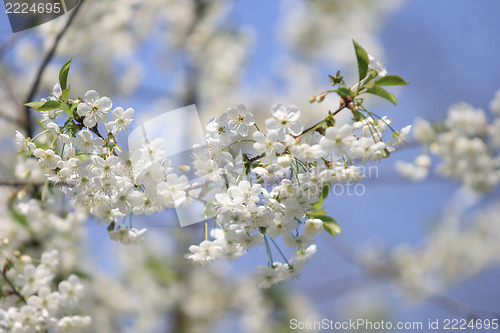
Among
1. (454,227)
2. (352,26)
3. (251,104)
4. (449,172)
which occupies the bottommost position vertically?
(449,172)

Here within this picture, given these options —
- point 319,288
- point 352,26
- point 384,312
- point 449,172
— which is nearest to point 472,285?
point 384,312

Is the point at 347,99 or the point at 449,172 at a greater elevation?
the point at 449,172

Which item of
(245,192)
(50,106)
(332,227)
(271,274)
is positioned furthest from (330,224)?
(50,106)

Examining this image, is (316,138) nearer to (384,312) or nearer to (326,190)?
(326,190)

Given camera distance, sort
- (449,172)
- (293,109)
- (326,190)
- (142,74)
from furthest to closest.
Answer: (142,74)
(449,172)
(326,190)
(293,109)

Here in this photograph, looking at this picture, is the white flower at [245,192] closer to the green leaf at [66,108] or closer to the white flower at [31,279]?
the green leaf at [66,108]

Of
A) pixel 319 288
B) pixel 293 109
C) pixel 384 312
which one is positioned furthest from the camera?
pixel 384 312

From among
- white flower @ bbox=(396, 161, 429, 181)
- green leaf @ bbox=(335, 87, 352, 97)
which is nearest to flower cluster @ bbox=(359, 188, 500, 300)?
white flower @ bbox=(396, 161, 429, 181)

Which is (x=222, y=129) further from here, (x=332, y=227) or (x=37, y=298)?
(x=37, y=298)

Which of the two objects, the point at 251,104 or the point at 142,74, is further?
the point at 251,104
